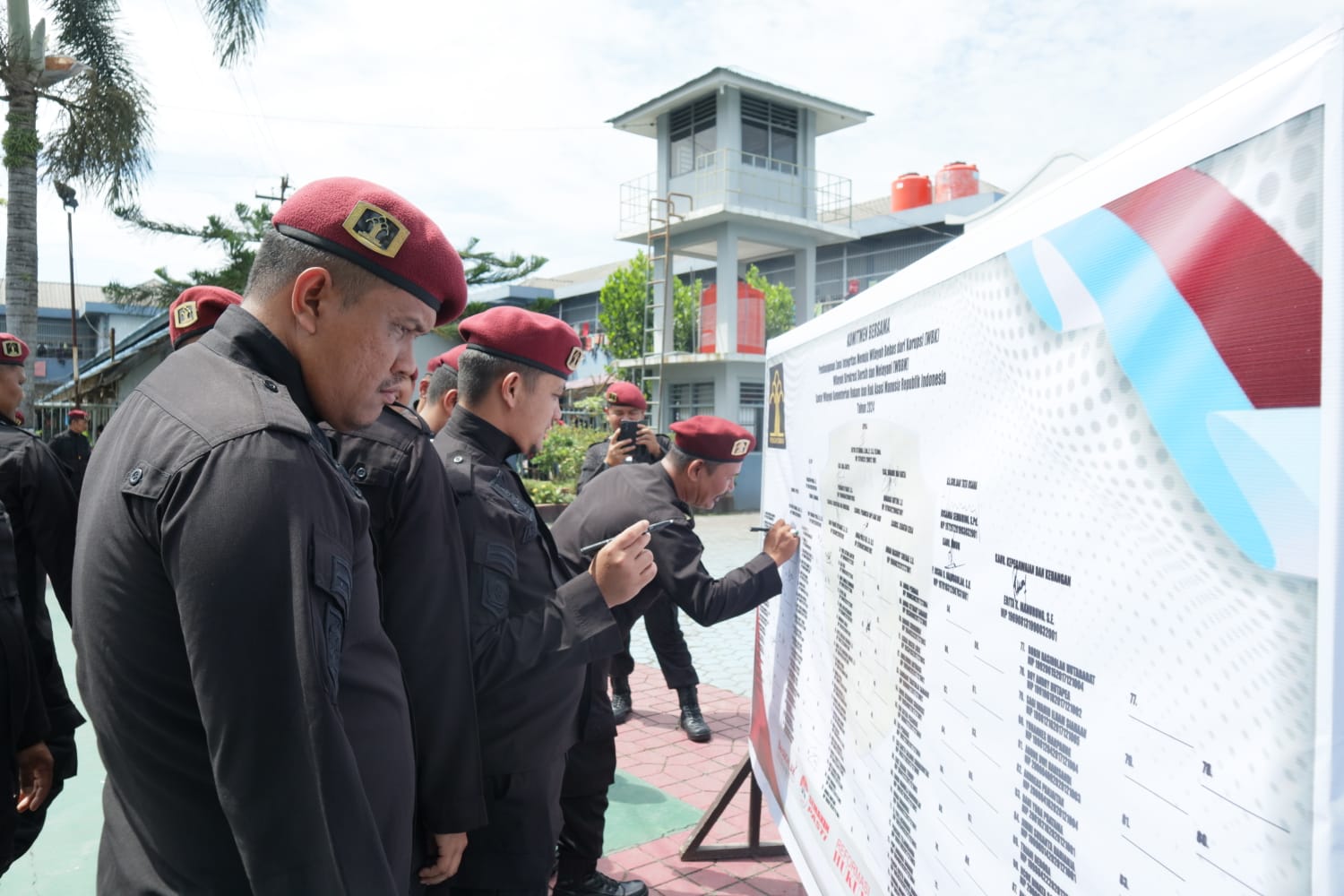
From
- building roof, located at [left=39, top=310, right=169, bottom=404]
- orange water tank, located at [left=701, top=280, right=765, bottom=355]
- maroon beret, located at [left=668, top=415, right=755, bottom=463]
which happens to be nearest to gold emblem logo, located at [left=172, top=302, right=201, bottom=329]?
maroon beret, located at [left=668, top=415, right=755, bottom=463]

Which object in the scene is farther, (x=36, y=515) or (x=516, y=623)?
(x=36, y=515)

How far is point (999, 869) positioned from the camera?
50.9 inches

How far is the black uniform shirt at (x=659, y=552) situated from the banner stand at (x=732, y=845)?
27.3 inches

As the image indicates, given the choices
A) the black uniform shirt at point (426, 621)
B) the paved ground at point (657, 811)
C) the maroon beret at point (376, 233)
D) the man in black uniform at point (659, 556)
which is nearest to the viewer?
the maroon beret at point (376, 233)

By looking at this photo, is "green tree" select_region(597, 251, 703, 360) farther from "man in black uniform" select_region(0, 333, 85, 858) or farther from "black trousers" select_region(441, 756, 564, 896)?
"black trousers" select_region(441, 756, 564, 896)

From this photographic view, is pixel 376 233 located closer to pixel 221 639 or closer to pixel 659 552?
pixel 221 639

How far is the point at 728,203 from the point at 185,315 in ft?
56.8

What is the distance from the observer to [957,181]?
23.9 m

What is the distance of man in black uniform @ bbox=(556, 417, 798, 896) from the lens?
296 centimetres

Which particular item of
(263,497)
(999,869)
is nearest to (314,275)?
(263,497)

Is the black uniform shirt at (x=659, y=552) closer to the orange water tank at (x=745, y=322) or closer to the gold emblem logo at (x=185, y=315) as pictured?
the gold emblem logo at (x=185, y=315)

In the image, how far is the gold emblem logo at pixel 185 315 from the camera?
2924 mm

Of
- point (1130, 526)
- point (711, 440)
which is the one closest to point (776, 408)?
point (711, 440)

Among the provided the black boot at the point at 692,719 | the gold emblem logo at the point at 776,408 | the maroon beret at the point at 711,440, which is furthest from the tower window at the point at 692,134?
the gold emblem logo at the point at 776,408
